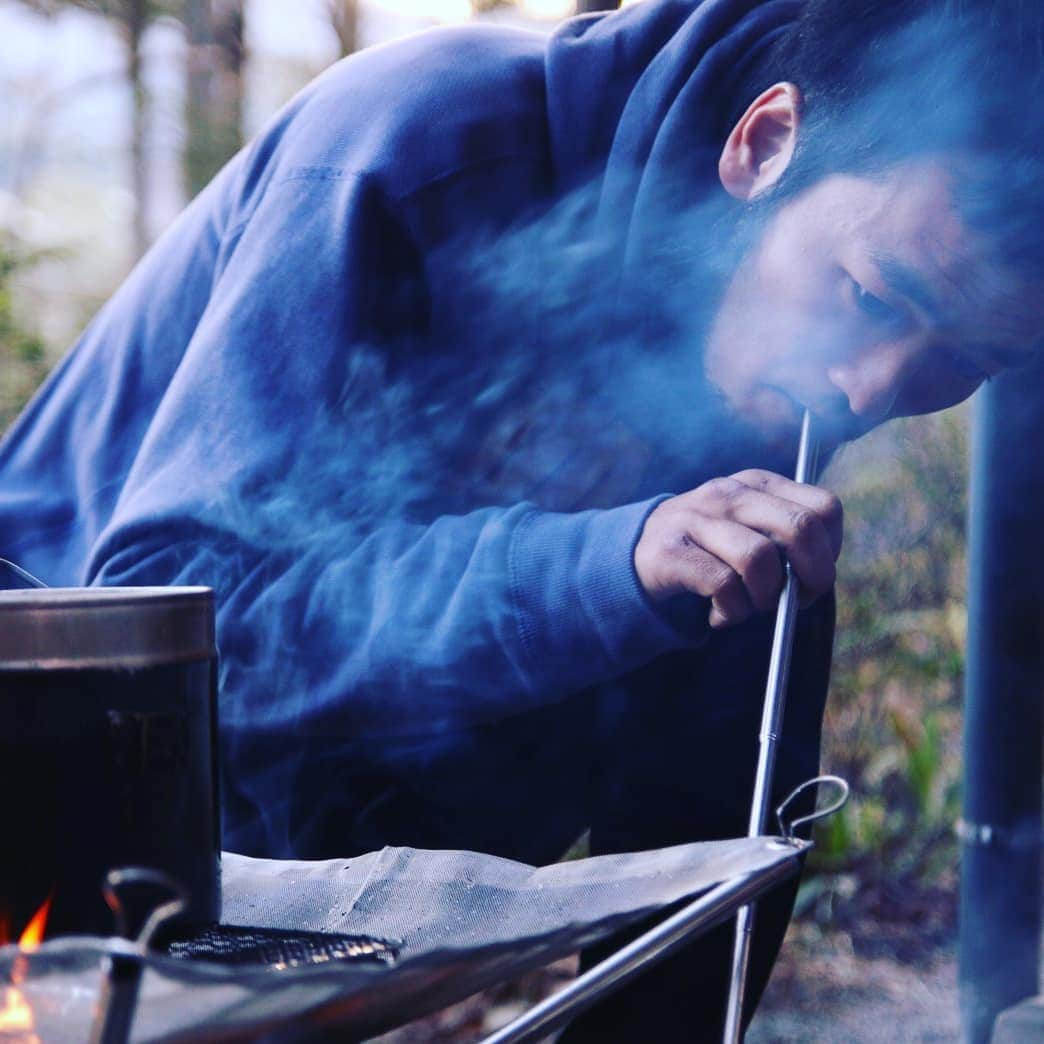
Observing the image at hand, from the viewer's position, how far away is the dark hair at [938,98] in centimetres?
124

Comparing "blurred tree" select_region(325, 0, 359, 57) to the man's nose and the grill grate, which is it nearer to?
the man's nose

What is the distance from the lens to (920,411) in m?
1.48

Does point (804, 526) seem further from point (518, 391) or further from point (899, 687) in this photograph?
point (899, 687)

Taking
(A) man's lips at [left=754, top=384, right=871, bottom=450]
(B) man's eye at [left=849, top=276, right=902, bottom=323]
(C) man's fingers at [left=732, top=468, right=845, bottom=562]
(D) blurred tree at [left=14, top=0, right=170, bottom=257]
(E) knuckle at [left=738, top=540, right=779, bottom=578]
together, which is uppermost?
(D) blurred tree at [left=14, top=0, right=170, bottom=257]

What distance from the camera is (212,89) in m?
1.69

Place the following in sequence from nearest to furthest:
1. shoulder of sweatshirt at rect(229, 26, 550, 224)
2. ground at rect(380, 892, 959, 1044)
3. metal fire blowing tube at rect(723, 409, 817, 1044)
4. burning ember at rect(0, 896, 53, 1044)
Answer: burning ember at rect(0, 896, 53, 1044), metal fire blowing tube at rect(723, 409, 817, 1044), shoulder of sweatshirt at rect(229, 26, 550, 224), ground at rect(380, 892, 959, 1044)

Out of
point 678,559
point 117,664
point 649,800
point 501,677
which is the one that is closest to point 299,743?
point 501,677

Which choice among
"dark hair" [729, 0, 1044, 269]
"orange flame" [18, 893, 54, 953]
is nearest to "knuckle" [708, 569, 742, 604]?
"dark hair" [729, 0, 1044, 269]

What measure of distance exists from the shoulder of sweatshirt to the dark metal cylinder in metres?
0.76

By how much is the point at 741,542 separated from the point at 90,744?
61 centimetres

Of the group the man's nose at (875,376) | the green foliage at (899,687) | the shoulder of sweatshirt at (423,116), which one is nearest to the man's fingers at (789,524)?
the man's nose at (875,376)

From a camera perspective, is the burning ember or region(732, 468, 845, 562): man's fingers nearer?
the burning ember

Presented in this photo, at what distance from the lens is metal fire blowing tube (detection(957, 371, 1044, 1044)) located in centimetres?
177

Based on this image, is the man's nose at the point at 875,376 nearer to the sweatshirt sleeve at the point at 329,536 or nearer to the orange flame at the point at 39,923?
the sweatshirt sleeve at the point at 329,536
